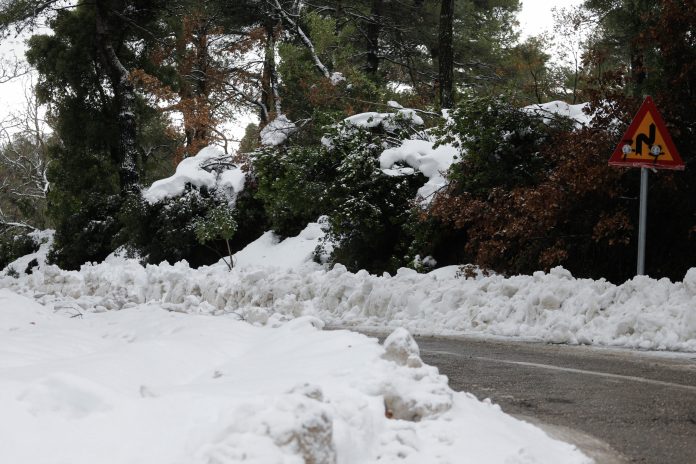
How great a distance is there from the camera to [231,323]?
7906 mm

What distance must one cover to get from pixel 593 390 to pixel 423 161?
10170 millimetres

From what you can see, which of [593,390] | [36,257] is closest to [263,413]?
[593,390]

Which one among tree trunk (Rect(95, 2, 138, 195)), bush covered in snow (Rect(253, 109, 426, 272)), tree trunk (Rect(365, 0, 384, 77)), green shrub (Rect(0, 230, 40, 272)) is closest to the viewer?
bush covered in snow (Rect(253, 109, 426, 272))

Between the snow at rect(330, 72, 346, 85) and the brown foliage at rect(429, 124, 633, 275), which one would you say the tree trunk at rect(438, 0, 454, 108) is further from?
the brown foliage at rect(429, 124, 633, 275)

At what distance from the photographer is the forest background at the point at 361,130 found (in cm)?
1059

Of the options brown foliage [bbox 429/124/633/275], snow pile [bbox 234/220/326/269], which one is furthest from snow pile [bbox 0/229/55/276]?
brown foliage [bbox 429/124/633/275]

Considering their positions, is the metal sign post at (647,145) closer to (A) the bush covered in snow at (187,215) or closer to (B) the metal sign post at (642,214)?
(B) the metal sign post at (642,214)

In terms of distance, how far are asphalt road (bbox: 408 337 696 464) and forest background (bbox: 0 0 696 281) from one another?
11.2 ft

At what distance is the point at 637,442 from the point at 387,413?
4.42 feet

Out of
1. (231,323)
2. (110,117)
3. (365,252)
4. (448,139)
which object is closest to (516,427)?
(231,323)

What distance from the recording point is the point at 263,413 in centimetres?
297

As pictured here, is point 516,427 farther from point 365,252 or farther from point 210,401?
point 365,252

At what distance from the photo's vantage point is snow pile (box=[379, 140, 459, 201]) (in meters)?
14.6

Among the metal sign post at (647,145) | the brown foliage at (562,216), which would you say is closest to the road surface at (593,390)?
the metal sign post at (647,145)
